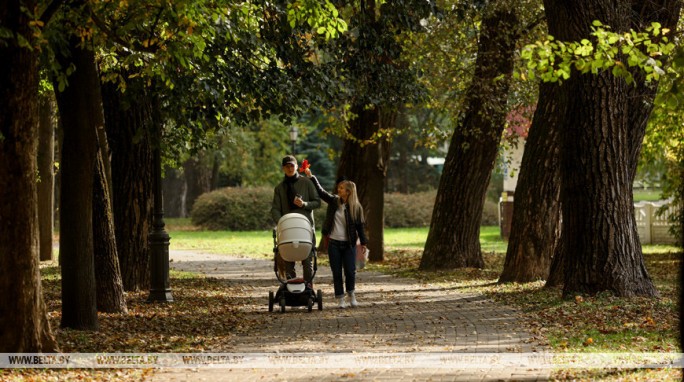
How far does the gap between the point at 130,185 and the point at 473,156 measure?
285 inches

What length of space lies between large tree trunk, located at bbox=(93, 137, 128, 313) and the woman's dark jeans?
2861mm

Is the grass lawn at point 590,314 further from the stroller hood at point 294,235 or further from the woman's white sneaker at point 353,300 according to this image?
the stroller hood at point 294,235

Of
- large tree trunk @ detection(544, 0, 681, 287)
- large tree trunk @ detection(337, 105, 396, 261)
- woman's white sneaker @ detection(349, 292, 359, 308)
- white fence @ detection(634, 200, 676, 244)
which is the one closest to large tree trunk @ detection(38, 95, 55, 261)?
large tree trunk @ detection(337, 105, 396, 261)

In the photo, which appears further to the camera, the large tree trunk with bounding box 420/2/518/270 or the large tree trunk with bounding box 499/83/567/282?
the large tree trunk with bounding box 420/2/518/270

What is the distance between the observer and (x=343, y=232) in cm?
1516

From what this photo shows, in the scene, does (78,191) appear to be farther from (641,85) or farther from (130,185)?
(641,85)

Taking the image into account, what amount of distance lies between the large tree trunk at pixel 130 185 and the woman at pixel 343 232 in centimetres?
350

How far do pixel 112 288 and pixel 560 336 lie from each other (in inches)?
229

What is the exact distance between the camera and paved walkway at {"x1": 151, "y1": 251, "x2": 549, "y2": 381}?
9.01 metres

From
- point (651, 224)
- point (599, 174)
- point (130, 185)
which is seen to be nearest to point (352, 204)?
point (599, 174)

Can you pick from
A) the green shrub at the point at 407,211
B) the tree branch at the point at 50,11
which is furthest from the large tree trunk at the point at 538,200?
the green shrub at the point at 407,211

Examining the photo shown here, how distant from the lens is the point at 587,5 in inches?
555

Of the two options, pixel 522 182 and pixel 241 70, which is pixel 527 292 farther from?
pixel 241 70

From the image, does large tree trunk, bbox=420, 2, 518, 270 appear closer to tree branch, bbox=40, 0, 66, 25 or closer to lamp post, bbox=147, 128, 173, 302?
lamp post, bbox=147, 128, 173, 302
